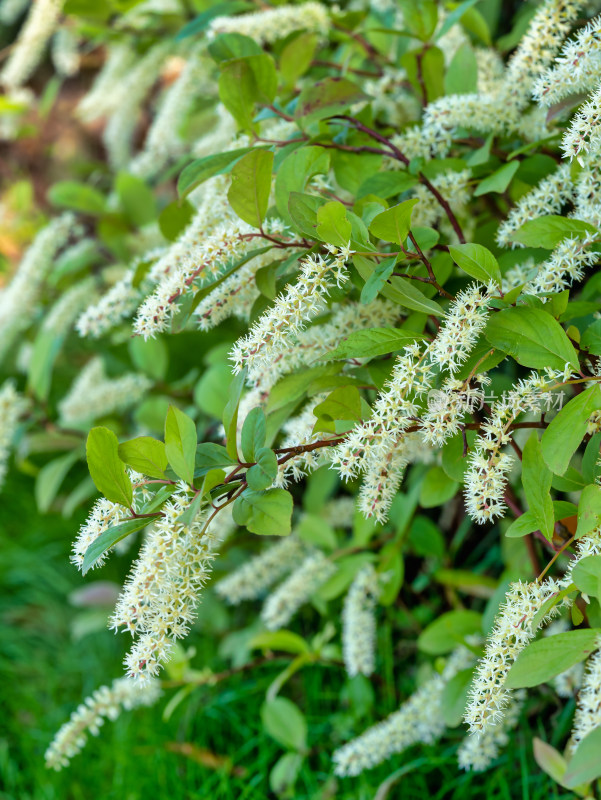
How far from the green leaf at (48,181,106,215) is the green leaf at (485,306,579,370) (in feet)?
4.58

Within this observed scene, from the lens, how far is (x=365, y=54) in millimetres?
1466

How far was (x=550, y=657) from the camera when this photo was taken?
2.07 ft

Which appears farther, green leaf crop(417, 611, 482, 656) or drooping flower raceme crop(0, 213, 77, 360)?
drooping flower raceme crop(0, 213, 77, 360)

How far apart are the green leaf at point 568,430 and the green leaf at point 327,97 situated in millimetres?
512

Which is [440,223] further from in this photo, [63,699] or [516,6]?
[63,699]

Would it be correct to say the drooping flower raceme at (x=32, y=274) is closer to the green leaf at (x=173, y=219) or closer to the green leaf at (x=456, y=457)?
the green leaf at (x=173, y=219)

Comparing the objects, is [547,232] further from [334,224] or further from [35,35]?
[35,35]

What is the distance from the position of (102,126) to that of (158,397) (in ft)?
8.78

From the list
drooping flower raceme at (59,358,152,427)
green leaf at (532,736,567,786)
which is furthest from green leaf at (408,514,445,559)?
drooping flower raceme at (59,358,152,427)

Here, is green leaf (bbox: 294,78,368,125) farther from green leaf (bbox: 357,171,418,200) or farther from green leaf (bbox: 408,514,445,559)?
green leaf (bbox: 408,514,445,559)

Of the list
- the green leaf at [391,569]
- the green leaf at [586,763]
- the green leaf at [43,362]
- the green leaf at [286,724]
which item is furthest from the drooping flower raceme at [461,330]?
the green leaf at [43,362]

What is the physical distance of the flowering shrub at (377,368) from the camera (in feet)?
2.39

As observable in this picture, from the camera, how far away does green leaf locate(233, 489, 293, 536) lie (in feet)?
2.38

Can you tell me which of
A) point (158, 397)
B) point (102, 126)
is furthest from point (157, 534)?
point (102, 126)
